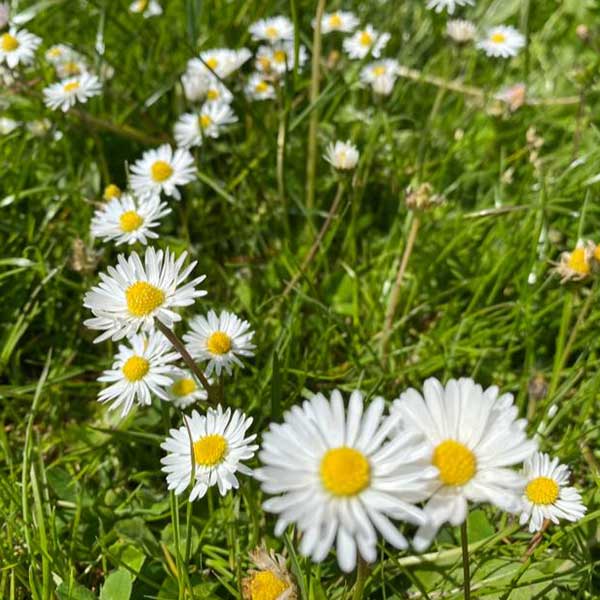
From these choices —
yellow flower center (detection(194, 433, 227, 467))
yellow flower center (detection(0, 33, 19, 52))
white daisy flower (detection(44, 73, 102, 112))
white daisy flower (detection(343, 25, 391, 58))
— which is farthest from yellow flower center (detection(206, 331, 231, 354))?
white daisy flower (detection(343, 25, 391, 58))

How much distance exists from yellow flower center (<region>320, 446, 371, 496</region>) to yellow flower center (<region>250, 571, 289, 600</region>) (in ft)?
1.30

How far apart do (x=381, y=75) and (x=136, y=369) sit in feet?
4.38

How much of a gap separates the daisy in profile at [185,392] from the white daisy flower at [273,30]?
1479mm

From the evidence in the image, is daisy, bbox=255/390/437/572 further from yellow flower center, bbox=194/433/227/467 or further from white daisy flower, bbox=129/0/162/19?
white daisy flower, bbox=129/0/162/19

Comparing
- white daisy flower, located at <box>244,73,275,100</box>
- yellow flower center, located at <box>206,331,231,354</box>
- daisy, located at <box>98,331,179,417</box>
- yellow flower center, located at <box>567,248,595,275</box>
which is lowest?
daisy, located at <box>98,331,179,417</box>

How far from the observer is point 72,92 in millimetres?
2068

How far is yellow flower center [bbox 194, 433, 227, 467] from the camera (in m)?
1.21

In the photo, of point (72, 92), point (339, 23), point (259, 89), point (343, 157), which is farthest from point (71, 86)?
point (339, 23)

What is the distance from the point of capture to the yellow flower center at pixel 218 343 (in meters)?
1.41

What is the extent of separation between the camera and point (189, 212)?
2141mm

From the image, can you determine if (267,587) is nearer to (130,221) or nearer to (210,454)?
(210,454)

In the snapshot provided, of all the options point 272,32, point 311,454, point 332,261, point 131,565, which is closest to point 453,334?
point 332,261

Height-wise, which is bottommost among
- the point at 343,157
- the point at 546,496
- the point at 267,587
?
the point at 267,587

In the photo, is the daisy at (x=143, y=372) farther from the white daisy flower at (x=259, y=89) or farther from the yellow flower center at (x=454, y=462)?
the white daisy flower at (x=259, y=89)
